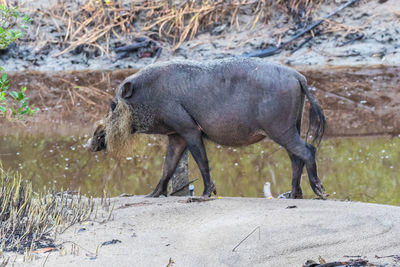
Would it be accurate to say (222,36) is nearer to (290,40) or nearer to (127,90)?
(290,40)

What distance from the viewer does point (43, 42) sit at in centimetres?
1569

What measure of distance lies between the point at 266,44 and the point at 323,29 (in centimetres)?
127

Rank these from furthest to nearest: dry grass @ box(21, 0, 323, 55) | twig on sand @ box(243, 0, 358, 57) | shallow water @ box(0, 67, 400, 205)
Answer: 1. dry grass @ box(21, 0, 323, 55)
2. twig on sand @ box(243, 0, 358, 57)
3. shallow water @ box(0, 67, 400, 205)

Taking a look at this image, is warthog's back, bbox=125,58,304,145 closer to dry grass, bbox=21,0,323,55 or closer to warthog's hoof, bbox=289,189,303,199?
warthog's hoof, bbox=289,189,303,199

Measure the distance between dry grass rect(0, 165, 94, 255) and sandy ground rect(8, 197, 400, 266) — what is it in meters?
0.13

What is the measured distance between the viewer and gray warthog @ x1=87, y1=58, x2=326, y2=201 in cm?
597

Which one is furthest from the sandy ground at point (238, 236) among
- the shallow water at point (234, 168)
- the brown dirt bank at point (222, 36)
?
the brown dirt bank at point (222, 36)

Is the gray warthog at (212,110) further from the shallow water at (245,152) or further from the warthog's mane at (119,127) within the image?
the shallow water at (245,152)

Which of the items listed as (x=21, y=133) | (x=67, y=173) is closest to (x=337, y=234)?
(x=67, y=173)

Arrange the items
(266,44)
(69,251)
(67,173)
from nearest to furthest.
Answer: (69,251)
(67,173)
(266,44)

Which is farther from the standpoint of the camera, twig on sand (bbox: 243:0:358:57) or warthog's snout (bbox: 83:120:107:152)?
twig on sand (bbox: 243:0:358:57)

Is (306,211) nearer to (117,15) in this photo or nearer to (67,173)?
(67,173)

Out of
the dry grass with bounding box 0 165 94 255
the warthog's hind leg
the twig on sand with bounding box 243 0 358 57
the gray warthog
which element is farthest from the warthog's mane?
the twig on sand with bounding box 243 0 358 57

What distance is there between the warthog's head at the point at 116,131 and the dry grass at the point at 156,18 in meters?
8.29
